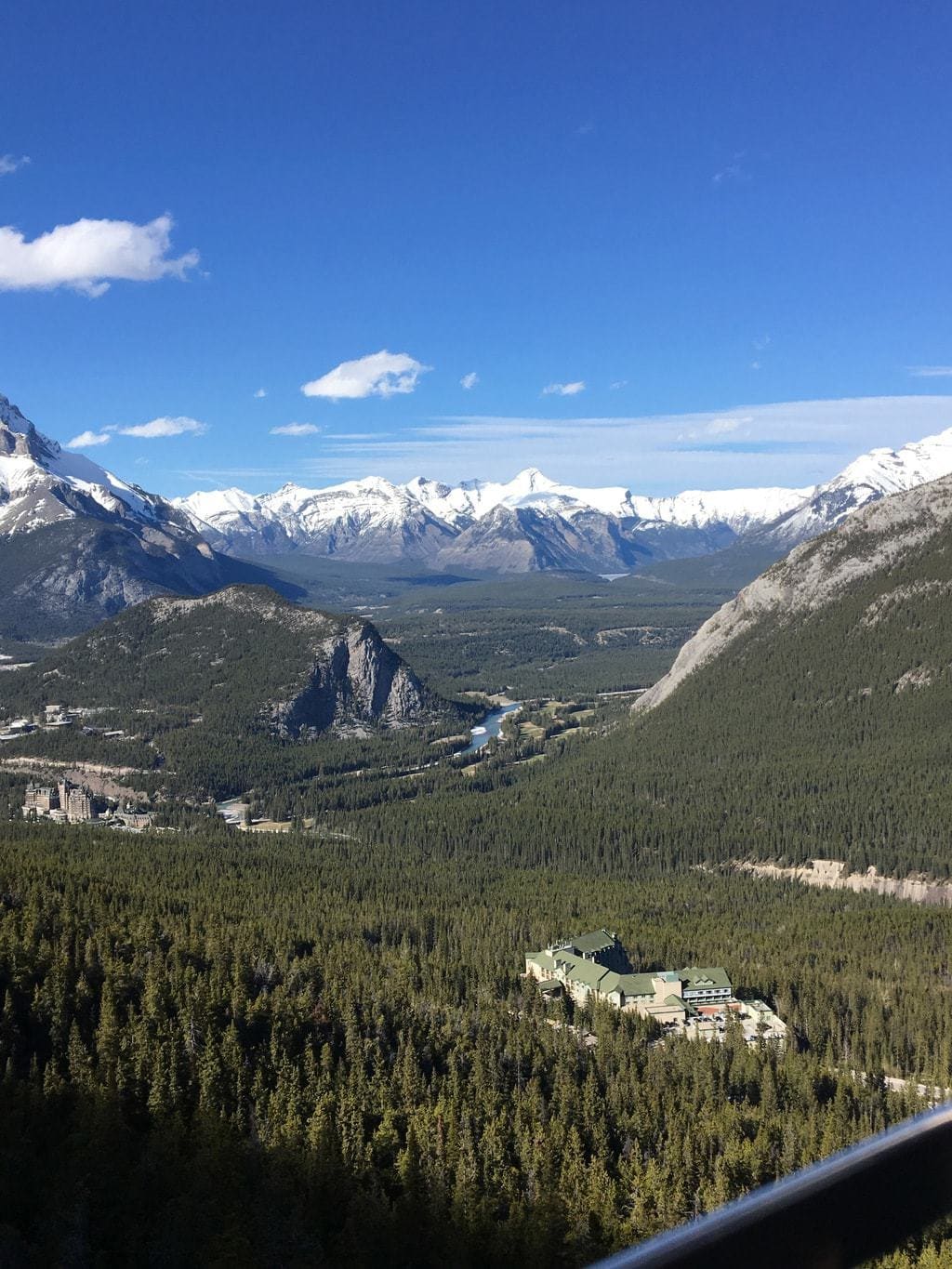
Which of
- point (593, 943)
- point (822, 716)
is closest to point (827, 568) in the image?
point (822, 716)

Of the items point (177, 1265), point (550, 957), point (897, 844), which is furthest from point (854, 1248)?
point (897, 844)

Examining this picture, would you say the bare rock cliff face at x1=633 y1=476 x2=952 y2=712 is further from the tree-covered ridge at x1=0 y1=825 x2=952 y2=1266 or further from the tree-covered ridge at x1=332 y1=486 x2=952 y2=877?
the tree-covered ridge at x1=0 y1=825 x2=952 y2=1266

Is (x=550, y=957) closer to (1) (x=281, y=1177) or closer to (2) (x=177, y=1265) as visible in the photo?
(1) (x=281, y=1177)

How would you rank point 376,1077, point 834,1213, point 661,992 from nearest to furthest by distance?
point 834,1213, point 376,1077, point 661,992

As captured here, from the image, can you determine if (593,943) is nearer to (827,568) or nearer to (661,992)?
(661,992)

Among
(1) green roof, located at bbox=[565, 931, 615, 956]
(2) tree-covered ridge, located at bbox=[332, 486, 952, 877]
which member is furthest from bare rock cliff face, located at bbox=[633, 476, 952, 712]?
(1) green roof, located at bbox=[565, 931, 615, 956]

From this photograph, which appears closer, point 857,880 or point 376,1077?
point 376,1077
